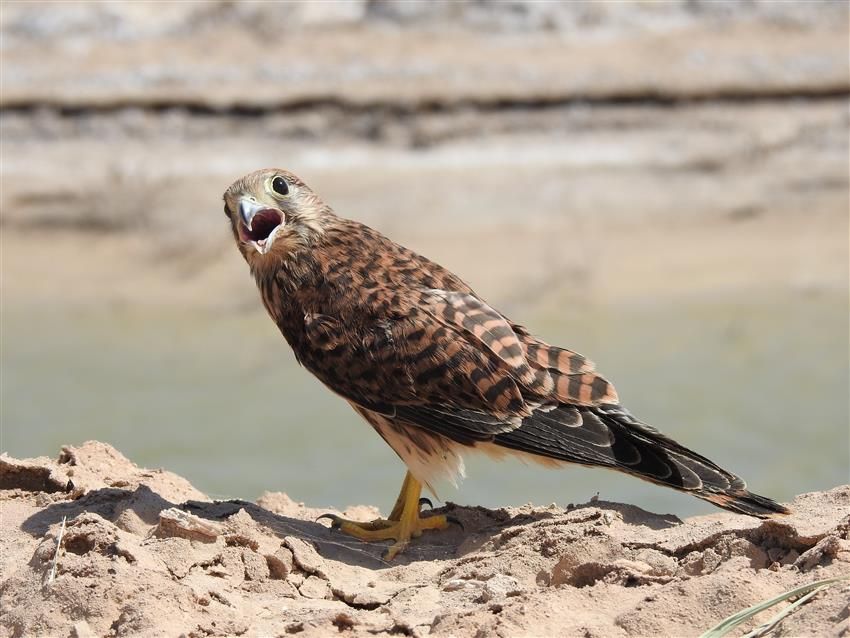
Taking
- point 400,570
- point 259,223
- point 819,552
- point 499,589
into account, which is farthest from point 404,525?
point 819,552

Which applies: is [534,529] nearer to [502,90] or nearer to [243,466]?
[243,466]

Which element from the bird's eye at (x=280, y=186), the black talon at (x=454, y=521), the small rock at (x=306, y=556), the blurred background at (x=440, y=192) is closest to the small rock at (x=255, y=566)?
the small rock at (x=306, y=556)

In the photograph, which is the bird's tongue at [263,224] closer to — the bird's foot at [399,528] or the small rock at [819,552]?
the bird's foot at [399,528]

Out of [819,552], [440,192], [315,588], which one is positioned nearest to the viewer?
[819,552]

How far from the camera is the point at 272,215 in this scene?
511 cm

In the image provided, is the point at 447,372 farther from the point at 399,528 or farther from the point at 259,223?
the point at 259,223

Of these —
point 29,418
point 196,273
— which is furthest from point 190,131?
point 29,418

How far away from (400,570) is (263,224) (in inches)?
55.1

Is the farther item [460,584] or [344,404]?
[344,404]

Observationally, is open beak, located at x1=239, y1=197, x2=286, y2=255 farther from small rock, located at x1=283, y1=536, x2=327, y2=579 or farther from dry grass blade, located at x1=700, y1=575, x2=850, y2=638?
dry grass blade, located at x1=700, y1=575, x2=850, y2=638

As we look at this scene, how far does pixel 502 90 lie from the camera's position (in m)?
12.8

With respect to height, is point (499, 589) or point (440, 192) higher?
point (440, 192)

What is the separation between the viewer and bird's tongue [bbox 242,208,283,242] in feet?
16.7

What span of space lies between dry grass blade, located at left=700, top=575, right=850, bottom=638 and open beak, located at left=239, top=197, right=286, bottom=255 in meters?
2.14
